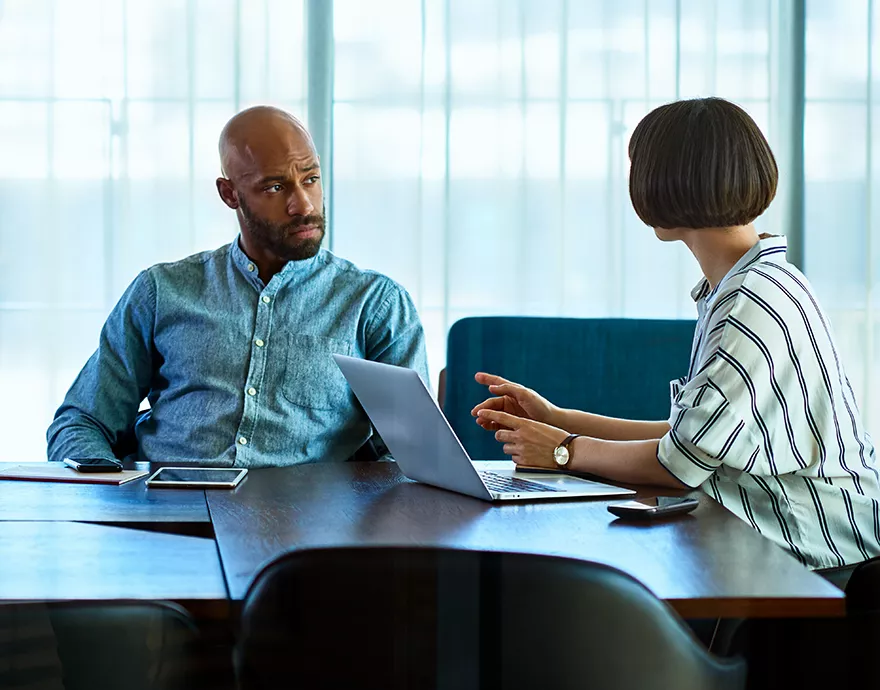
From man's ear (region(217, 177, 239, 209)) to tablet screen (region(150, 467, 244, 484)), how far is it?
0.75m

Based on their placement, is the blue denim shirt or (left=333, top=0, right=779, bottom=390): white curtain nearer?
the blue denim shirt

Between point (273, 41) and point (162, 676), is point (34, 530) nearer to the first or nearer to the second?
point (162, 676)

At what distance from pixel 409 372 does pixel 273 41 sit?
6.92 ft

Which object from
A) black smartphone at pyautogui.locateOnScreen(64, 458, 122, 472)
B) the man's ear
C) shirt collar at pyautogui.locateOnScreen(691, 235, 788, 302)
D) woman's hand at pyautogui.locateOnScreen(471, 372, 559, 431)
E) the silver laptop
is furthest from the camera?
the man's ear

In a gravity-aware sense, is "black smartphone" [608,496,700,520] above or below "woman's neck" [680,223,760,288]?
below

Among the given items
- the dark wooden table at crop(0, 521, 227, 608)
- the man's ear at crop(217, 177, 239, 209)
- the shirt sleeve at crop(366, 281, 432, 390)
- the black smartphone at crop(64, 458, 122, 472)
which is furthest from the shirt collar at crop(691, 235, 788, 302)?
the man's ear at crop(217, 177, 239, 209)

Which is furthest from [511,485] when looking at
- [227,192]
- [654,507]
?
[227,192]

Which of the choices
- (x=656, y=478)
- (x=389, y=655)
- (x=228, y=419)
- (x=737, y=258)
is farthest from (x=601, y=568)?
(x=228, y=419)

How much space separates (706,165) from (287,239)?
898 millimetres

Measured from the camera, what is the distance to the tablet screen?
1.41 m

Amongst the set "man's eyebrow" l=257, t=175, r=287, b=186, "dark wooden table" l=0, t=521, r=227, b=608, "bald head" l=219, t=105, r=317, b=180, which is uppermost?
"bald head" l=219, t=105, r=317, b=180

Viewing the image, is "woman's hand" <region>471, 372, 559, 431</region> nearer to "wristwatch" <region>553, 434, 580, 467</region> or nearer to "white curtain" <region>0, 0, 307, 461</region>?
"wristwatch" <region>553, 434, 580, 467</region>

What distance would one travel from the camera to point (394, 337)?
1979mm

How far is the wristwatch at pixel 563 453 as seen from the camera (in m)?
1.46
